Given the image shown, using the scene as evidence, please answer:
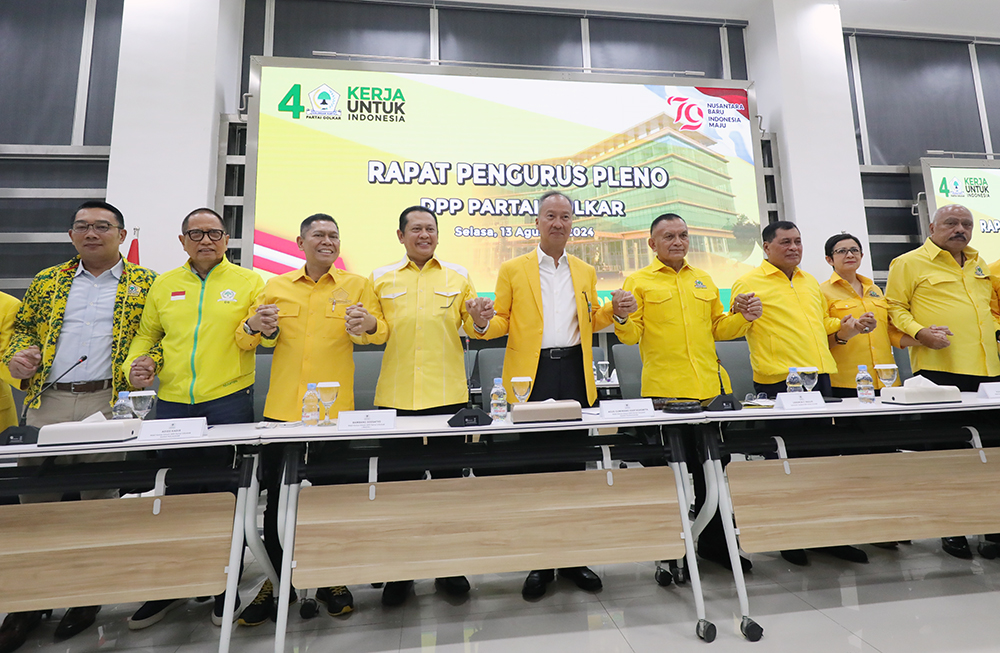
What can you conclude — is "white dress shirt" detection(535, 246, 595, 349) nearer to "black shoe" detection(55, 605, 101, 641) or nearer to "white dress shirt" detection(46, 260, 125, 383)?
"white dress shirt" detection(46, 260, 125, 383)

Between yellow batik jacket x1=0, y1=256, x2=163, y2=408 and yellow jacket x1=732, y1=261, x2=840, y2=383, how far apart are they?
3.04m

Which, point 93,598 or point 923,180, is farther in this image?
point 923,180

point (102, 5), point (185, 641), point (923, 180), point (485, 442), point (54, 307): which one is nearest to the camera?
point (185, 641)

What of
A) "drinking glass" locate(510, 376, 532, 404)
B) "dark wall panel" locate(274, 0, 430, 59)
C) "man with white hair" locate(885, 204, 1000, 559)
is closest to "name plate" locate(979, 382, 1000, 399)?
"man with white hair" locate(885, 204, 1000, 559)

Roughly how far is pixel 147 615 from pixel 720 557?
2.55 m

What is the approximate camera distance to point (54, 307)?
232cm

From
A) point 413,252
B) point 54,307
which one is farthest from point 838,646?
point 54,307

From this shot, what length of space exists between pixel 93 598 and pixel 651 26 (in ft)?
19.7

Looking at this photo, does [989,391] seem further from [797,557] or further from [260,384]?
[260,384]

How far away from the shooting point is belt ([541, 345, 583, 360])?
2461 millimetres

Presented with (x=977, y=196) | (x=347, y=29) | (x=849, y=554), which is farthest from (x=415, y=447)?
(x=977, y=196)

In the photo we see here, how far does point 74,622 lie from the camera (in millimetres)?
2020

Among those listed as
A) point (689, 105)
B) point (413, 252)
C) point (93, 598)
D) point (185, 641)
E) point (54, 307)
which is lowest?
point (185, 641)

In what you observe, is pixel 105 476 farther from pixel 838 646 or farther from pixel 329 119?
pixel 329 119
